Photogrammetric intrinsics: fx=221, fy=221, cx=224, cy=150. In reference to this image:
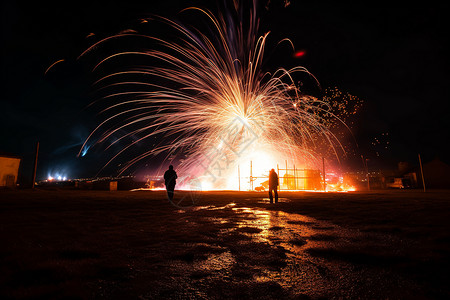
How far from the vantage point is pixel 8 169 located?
97.7 feet

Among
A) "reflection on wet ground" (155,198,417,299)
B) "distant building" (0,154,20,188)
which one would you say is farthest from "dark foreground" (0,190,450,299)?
"distant building" (0,154,20,188)

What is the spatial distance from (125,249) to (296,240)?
3.08m

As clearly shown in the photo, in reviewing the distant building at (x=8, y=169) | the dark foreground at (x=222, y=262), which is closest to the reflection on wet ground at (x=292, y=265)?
the dark foreground at (x=222, y=262)

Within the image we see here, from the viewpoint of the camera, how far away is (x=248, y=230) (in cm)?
514

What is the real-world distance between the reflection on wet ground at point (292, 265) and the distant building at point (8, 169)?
1480 inches

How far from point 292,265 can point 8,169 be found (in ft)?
132

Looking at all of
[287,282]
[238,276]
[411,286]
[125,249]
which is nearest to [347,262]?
[411,286]

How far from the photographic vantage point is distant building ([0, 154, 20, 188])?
28.9 m

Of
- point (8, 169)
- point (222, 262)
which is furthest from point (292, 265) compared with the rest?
point (8, 169)

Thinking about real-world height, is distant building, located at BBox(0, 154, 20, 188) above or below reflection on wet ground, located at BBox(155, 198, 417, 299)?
above

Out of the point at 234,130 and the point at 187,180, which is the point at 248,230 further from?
the point at 187,180

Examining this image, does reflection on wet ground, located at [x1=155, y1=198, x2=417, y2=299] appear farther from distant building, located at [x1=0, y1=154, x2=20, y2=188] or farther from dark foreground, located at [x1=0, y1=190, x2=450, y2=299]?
distant building, located at [x1=0, y1=154, x2=20, y2=188]

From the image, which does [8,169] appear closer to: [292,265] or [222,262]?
[222,262]

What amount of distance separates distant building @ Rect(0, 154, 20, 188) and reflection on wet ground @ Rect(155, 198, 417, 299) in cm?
3760
